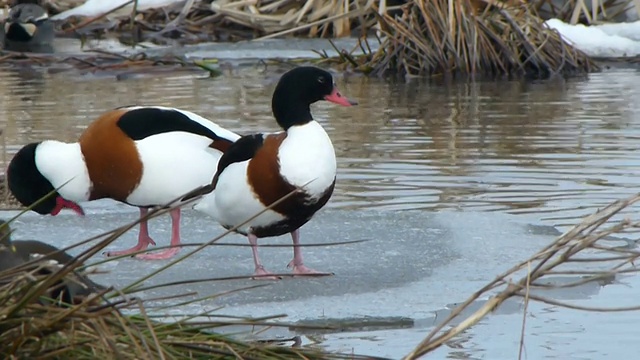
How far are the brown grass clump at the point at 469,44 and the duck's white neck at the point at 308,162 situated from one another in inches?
309

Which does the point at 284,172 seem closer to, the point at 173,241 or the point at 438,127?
the point at 173,241

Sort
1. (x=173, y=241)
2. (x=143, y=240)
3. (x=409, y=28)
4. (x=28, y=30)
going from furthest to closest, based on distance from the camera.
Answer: (x=28, y=30) < (x=409, y=28) < (x=143, y=240) < (x=173, y=241)

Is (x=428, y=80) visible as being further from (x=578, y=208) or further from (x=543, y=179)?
(x=578, y=208)

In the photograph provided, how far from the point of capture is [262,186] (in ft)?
16.9

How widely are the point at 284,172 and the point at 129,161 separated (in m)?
0.96

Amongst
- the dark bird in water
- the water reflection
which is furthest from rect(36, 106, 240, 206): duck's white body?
the water reflection

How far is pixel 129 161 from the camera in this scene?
579cm

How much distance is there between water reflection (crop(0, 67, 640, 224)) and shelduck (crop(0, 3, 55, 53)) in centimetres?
157

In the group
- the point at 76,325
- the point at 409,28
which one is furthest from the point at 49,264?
the point at 409,28

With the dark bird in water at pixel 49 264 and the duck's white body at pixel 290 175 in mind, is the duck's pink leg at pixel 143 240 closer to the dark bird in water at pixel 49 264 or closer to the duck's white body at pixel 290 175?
the duck's white body at pixel 290 175

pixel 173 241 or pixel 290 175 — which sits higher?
pixel 290 175

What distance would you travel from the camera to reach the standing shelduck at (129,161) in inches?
228

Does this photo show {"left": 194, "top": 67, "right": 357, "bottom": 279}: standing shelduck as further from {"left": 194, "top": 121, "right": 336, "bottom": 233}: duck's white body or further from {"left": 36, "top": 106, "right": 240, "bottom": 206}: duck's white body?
{"left": 36, "top": 106, "right": 240, "bottom": 206}: duck's white body

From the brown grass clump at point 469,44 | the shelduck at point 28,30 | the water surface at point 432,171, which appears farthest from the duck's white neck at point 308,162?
the shelduck at point 28,30
